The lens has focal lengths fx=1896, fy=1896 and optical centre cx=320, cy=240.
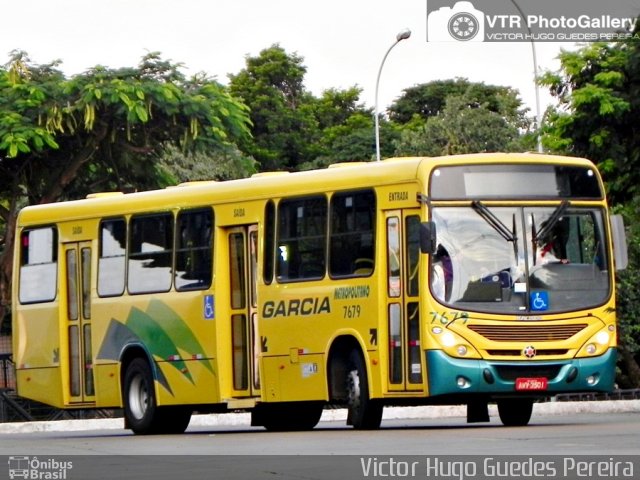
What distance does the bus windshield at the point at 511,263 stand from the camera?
20391mm

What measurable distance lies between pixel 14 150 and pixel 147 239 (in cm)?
1513

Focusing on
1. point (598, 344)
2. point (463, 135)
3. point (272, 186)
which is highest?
point (463, 135)

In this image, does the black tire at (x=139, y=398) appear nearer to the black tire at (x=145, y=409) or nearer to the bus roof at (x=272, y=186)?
the black tire at (x=145, y=409)

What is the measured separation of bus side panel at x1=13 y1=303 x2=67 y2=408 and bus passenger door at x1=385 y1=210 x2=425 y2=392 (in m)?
Answer: 6.32

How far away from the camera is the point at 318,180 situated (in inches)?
862

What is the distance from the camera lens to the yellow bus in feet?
66.9

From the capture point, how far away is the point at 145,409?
24.3 m

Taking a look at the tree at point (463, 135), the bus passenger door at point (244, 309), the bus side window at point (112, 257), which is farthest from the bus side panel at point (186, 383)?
the tree at point (463, 135)

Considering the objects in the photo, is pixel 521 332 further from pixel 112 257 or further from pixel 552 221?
pixel 112 257

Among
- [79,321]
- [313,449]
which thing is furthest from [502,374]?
[79,321]

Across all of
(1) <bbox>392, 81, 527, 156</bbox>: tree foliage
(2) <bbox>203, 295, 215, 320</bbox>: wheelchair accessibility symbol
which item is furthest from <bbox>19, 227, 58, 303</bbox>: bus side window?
(1) <bbox>392, 81, 527, 156</bbox>: tree foliage

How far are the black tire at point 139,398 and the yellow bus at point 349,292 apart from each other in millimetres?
26

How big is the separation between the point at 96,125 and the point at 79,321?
607 inches
